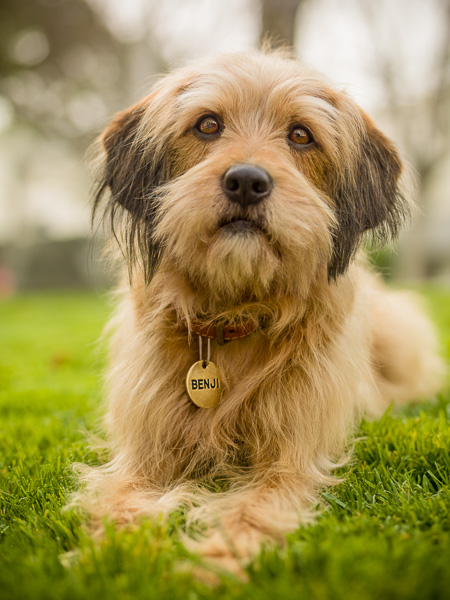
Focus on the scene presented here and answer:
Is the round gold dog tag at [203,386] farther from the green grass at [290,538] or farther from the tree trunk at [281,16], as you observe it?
the tree trunk at [281,16]

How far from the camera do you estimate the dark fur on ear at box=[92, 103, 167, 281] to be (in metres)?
2.30

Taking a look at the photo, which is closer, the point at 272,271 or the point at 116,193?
the point at 272,271

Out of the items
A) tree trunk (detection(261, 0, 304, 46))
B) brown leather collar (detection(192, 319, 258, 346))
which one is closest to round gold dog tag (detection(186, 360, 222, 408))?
brown leather collar (detection(192, 319, 258, 346))

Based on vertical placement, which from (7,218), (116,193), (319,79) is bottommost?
(7,218)

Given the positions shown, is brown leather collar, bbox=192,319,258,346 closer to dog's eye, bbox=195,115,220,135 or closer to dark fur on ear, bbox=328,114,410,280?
dark fur on ear, bbox=328,114,410,280

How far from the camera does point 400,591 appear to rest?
4.06 feet

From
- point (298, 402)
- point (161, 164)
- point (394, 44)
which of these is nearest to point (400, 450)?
point (298, 402)

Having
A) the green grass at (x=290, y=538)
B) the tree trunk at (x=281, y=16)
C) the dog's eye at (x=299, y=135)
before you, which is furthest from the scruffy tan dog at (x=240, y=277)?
the tree trunk at (x=281, y=16)

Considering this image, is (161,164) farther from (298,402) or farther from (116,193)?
(298,402)

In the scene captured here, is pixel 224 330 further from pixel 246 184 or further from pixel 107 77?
pixel 107 77

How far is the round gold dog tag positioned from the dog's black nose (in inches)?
27.0

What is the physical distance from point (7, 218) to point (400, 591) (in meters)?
29.6

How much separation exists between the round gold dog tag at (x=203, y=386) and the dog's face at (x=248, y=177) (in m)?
0.31

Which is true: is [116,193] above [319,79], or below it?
below
